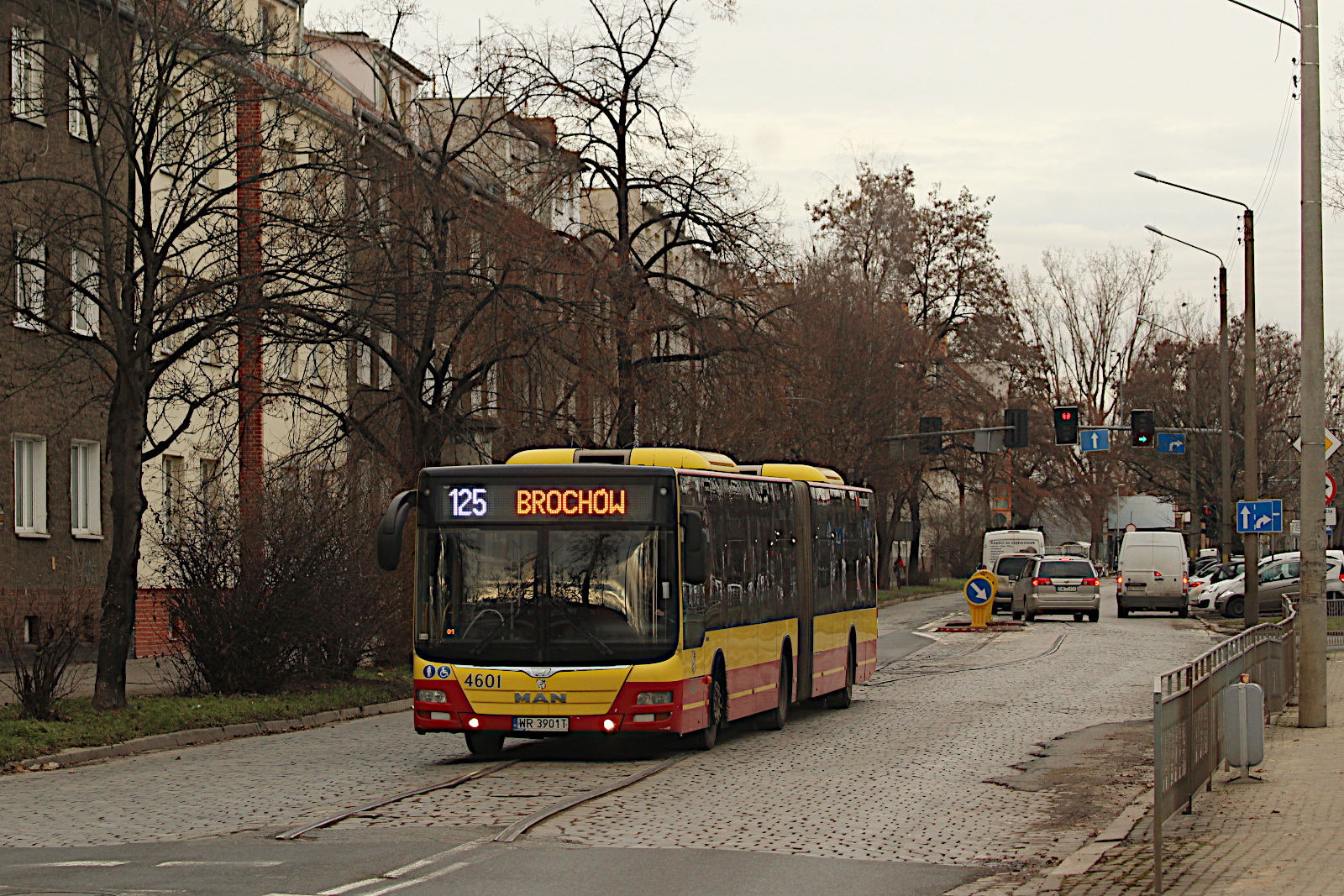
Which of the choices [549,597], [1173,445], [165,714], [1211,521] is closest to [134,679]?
[165,714]

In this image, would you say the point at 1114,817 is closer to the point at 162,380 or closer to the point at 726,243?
the point at 162,380

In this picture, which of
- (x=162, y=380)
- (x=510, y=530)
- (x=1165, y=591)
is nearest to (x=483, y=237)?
(x=162, y=380)

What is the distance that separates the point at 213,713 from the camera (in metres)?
19.5

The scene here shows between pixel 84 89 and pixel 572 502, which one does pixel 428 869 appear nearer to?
pixel 572 502

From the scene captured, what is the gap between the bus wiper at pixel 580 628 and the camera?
15.5m

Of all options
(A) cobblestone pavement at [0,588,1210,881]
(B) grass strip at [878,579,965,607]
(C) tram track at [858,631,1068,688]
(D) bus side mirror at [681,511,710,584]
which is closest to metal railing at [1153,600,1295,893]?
(A) cobblestone pavement at [0,588,1210,881]

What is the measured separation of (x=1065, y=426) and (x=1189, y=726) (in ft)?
127

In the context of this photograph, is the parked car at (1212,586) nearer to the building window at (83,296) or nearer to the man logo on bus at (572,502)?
the building window at (83,296)

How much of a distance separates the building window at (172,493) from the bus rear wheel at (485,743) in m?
7.24

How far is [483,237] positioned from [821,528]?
30.8ft

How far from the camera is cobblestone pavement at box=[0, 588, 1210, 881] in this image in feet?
37.1

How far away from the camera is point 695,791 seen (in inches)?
535

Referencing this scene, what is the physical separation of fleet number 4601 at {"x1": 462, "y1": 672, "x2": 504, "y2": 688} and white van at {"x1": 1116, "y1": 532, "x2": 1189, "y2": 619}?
37915mm

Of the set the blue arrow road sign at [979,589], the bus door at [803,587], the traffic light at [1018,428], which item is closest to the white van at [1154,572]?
the traffic light at [1018,428]
